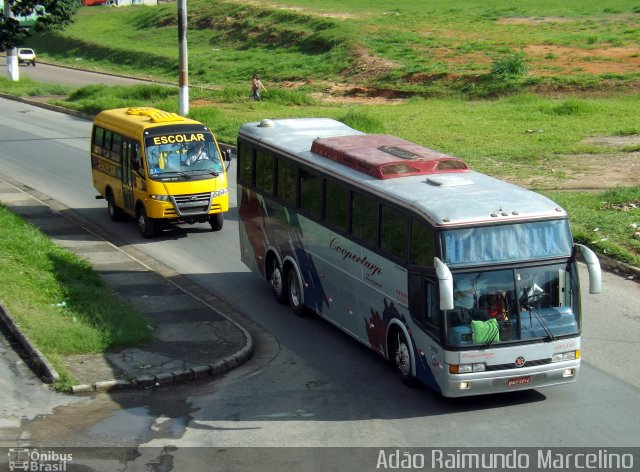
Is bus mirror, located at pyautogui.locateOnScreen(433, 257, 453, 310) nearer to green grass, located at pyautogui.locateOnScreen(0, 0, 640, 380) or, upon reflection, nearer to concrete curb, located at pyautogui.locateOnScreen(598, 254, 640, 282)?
green grass, located at pyautogui.locateOnScreen(0, 0, 640, 380)

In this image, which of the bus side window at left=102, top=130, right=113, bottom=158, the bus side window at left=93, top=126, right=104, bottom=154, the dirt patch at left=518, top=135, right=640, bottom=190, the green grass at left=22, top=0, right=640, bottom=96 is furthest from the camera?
the green grass at left=22, top=0, right=640, bottom=96

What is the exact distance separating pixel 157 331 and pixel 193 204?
685 cm

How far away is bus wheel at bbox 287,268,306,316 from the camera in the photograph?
667 inches

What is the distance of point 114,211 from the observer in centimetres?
2441

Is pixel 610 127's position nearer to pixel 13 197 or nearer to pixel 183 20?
pixel 183 20

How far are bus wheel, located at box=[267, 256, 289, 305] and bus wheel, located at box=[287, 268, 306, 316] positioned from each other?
15 centimetres

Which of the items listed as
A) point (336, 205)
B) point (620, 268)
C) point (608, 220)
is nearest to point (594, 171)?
point (608, 220)

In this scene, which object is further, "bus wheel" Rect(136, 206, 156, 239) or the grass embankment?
"bus wheel" Rect(136, 206, 156, 239)

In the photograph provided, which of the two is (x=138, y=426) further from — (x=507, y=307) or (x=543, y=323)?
(x=543, y=323)

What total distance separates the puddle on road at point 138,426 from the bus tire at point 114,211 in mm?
11827

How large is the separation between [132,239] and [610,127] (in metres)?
19.7

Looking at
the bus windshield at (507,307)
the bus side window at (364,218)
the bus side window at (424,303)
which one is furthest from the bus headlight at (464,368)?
the bus side window at (364,218)

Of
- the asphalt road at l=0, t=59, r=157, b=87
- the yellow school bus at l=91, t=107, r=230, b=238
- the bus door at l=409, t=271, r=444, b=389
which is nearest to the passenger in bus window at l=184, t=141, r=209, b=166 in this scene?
the yellow school bus at l=91, t=107, r=230, b=238

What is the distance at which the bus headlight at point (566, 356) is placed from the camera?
497 inches
